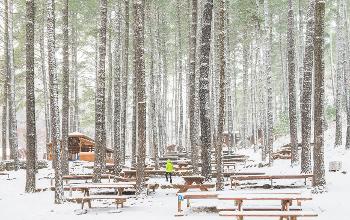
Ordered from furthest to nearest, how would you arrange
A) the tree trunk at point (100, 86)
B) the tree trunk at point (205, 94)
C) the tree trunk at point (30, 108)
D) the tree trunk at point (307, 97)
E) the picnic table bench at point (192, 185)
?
the tree trunk at point (100, 86) < the tree trunk at point (307, 97) < the tree trunk at point (205, 94) < the tree trunk at point (30, 108) < the picnic table bench at point (192, 185)

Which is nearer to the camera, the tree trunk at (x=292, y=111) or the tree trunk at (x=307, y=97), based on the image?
the tree trunk at (x=307, y=97)

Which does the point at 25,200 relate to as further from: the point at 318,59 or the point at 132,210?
the point at 318,59

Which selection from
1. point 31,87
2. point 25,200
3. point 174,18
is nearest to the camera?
point 25,200

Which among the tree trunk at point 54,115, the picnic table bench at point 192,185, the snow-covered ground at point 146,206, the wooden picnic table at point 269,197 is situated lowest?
the snow-covered ground at point 146,206

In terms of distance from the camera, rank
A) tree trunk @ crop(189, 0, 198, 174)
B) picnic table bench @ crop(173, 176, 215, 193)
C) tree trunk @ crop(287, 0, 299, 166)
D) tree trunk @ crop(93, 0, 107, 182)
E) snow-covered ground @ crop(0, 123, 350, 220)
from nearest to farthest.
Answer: snow-covered ground @ crop(0, 123, 350, 220), picnic table bench @ crop(173, 176, 215, 193), tree trunk @ crop(93, 0, 107, 182), tree trunk @ crop(189, 0, 198, 174), tree trunk @ crop(287, 0, 299, 166)

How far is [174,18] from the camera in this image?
35.7 metres

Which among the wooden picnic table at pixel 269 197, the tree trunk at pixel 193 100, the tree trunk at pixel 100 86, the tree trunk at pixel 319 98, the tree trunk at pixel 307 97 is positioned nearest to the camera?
the wooden picnic table at pixel 269 197

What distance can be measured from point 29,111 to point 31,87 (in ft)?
3.12

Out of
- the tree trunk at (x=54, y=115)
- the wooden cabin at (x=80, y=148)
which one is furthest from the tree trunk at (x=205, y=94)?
the wooden cabin at (x=80, y=148)

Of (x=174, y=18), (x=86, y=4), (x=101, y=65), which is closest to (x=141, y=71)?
(x=101, y=65)

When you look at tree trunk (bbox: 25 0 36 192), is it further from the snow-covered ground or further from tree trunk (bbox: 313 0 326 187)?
tree trunk (bbox: 313 0 326 187)

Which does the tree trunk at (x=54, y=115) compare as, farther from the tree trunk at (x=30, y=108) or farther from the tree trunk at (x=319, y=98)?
the tree trunk at (x=319, y=98)

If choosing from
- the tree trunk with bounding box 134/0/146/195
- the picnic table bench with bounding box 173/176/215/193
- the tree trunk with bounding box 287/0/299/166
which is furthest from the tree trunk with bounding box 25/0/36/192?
the tree trunk with bounding box 287/0/299/166

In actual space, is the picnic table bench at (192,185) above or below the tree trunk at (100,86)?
below
